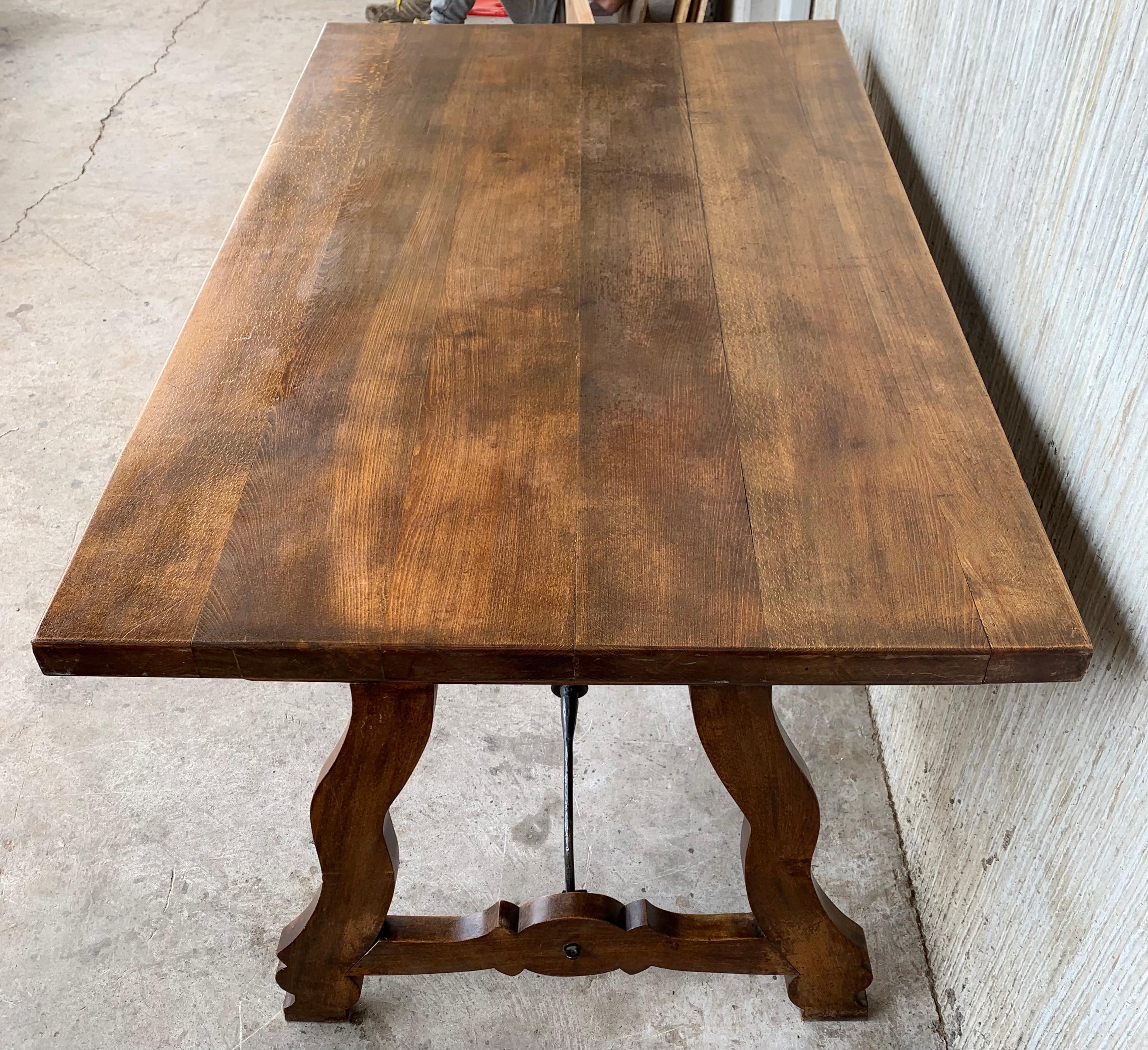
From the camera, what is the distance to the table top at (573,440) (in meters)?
0.89

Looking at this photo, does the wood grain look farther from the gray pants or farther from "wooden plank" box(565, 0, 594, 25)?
the gray pants

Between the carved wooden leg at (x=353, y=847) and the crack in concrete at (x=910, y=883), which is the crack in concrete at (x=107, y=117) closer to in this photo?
the carved wooden leg at (x=353, y=847)

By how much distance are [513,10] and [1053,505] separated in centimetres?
258

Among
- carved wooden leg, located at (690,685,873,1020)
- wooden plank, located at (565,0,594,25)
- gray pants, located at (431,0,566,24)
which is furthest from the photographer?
gray pants, located at (431,0,566,24)

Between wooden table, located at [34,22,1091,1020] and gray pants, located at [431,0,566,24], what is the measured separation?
1.61 meters

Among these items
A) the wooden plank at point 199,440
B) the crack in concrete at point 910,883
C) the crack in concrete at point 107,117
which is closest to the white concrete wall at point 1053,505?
the crack in concrete at point 910,883

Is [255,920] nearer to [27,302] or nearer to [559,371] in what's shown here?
[559,371]

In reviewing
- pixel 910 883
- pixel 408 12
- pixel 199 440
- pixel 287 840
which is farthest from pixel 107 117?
pixel 910 883

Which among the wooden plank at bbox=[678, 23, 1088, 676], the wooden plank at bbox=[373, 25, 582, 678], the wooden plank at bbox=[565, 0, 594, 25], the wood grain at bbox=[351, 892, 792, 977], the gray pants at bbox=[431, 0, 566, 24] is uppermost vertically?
the wooden plank at bbox=[678, 23, 1088, 676]

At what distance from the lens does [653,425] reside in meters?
1.10

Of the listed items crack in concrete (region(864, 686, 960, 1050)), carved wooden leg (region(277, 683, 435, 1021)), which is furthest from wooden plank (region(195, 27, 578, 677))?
crack in concrete (region(864, 686, 960, 1050))

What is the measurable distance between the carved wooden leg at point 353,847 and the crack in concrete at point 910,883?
2.34 ft

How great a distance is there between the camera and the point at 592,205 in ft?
4.85

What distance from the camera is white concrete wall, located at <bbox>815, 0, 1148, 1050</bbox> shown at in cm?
95
